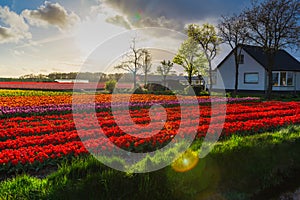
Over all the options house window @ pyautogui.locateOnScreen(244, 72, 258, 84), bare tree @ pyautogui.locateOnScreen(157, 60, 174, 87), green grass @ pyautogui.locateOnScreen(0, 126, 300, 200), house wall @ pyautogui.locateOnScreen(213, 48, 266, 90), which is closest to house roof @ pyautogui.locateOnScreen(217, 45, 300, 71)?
house wall @ pyautogui.locateOnScreen(213, 48, 266, 90)

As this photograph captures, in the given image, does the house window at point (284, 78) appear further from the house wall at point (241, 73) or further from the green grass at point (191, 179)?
the green grass at point (191, 179)

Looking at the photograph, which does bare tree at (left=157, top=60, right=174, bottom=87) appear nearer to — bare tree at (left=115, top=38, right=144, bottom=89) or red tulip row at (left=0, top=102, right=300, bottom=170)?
bare tree at (left=115, top=38, right=144, bottom=89)

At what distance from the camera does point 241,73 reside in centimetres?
3388

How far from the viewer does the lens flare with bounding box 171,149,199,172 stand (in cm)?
384

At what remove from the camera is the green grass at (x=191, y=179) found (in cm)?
324

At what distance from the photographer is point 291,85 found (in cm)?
3238

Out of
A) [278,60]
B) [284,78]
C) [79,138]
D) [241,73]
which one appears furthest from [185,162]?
[278,60]

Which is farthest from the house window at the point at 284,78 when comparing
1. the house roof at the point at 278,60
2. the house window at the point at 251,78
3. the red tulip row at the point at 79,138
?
the red tulip row at the point at 79,138

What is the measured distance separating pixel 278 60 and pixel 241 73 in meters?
4.97

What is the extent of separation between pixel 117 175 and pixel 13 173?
2.55 m

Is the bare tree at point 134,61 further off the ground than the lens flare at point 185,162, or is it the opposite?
the bare tree at point 134,61

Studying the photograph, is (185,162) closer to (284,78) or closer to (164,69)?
(164,69)

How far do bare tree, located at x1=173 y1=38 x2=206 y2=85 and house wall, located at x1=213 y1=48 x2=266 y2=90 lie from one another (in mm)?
2952

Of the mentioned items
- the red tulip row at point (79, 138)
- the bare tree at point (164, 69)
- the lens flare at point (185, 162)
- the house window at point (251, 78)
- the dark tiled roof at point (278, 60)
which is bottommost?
the red tulip row at point (79, 138)
